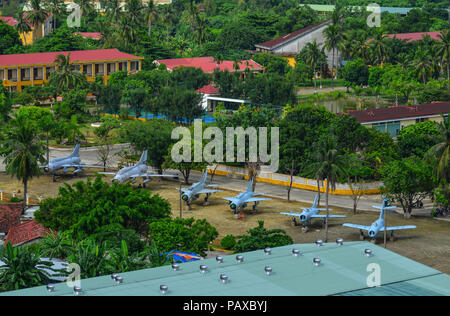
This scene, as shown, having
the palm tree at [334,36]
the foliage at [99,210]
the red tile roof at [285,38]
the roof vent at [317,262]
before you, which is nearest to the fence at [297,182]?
the foliage at [99,210]

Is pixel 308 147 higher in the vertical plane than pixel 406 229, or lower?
higher

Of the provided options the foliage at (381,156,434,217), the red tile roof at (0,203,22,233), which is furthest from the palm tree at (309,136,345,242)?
the red tile roof at (0,203,22,233)

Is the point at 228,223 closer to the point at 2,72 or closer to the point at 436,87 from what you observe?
the point at 436,87

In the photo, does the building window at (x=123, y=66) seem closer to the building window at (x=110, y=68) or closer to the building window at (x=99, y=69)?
the building window at (x=110, y=68)

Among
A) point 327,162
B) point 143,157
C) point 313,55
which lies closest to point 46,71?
point 313,55
